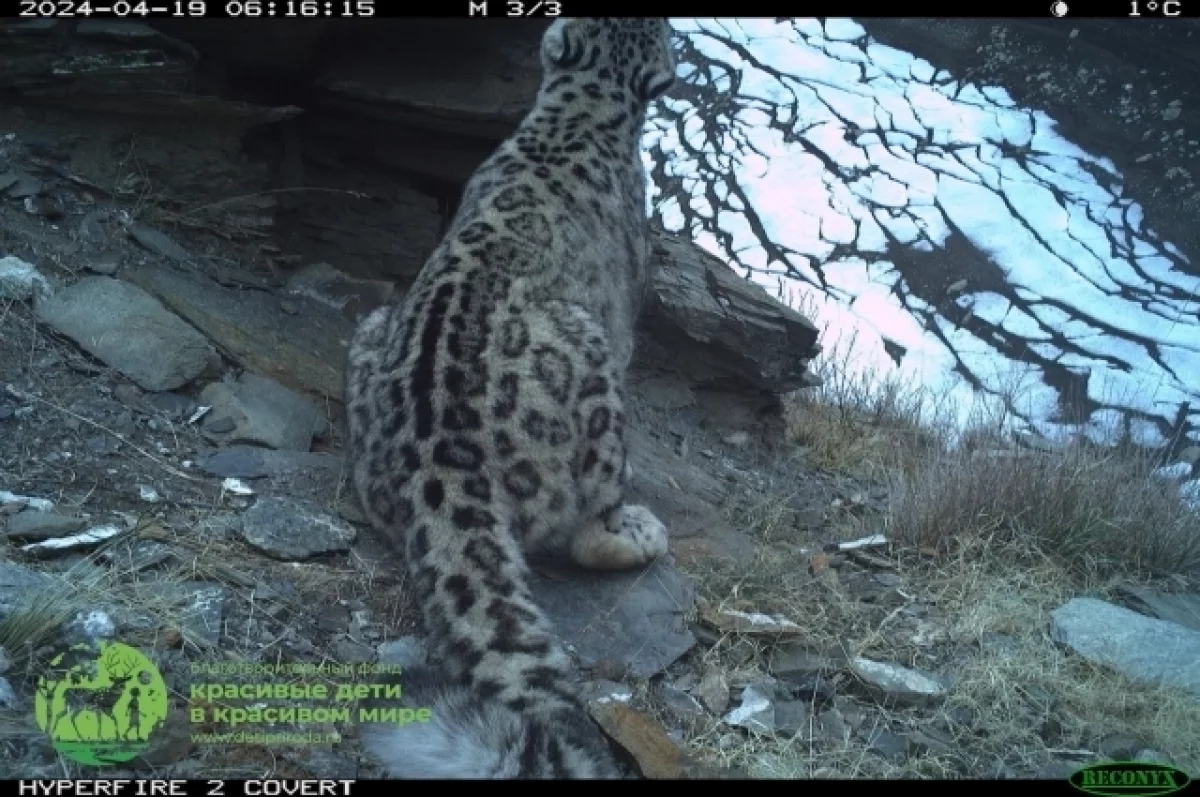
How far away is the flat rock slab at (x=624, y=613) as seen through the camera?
4039 millimetres

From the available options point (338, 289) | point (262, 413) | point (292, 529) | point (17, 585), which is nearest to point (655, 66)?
point (338, 289)

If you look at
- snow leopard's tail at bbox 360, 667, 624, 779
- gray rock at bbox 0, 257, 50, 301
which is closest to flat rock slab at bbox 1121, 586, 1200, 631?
snow leopard's tail at bbox 360, 667, 624, 779

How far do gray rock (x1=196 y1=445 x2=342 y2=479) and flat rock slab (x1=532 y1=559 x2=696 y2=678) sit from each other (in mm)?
1170

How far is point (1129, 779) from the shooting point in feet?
10.8

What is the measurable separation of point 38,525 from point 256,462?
1.09m

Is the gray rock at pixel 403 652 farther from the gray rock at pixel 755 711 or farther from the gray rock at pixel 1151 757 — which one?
the gray rock at pixel 1151 757

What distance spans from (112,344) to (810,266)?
197 inches

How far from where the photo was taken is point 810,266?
834 centimetres

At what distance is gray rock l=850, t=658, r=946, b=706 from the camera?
12.8 feet

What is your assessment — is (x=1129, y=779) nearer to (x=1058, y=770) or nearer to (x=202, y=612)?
(x=1058, y=770)

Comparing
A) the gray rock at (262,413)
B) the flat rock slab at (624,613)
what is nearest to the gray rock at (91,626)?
the flat rock slab at (624,613)

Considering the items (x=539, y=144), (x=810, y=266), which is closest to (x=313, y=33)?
(x=539, y=144)

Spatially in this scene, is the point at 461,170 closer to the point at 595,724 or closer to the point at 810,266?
the point at 810,266

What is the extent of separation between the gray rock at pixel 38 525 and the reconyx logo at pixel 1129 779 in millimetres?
3210
